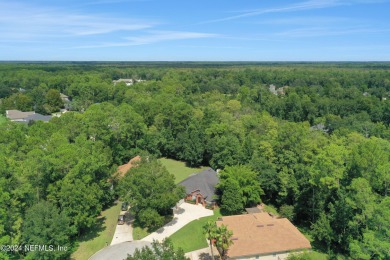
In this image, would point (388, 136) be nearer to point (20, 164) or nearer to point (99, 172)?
point (99, 172)

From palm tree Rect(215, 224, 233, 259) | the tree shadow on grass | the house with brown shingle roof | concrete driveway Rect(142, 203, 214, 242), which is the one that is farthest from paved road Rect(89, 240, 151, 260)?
the house with brown shingle roof

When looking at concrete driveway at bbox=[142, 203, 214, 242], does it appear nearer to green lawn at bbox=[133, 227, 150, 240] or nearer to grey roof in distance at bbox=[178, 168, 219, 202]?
green lawn at bbox=[133, 227, 150, 240]

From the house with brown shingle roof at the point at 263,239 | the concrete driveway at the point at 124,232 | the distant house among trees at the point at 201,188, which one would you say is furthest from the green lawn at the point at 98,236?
the house with brown shingle roof at the point at 263,239

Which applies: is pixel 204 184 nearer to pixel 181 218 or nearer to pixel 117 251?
pixel 181 218

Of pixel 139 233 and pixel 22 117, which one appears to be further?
pixel 22 117

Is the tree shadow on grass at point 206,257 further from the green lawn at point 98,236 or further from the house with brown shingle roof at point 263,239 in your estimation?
the green lawn at point 98,236

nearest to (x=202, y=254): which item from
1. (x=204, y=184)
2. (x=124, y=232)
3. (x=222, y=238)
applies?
(x=222, y=238)

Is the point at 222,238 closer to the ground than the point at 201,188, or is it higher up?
higher up
